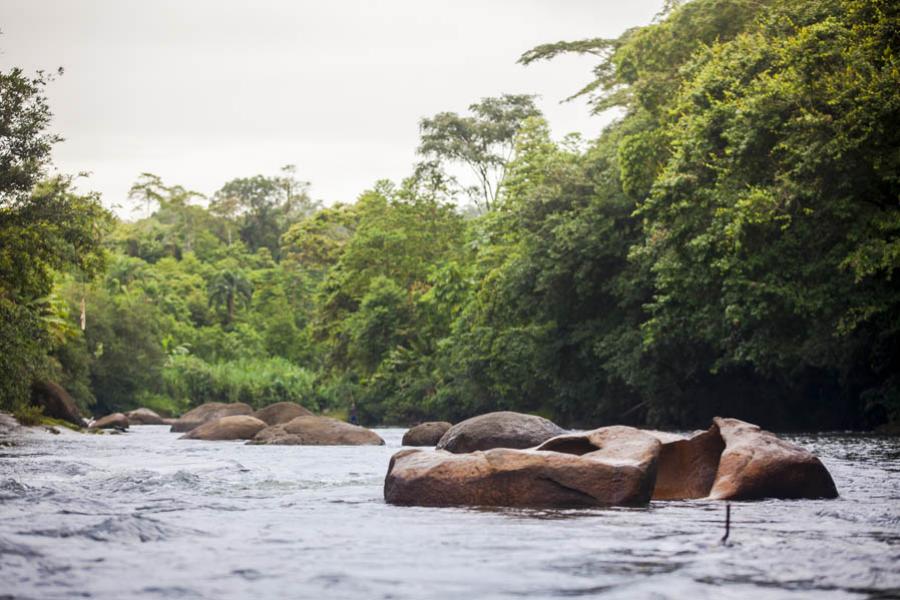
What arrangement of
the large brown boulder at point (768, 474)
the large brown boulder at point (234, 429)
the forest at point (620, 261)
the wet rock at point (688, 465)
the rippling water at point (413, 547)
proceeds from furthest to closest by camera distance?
the large brown boulder at point (234, 429) < the forest at point (620, 261) < the wet rock at point (688, 465) < the large brown boulder at point (768, 474) < the rippling water at point (413, 547)

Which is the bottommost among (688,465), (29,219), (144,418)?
(144,418)

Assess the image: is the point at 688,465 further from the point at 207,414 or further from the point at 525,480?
the point at 207,414

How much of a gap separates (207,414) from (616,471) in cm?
2937

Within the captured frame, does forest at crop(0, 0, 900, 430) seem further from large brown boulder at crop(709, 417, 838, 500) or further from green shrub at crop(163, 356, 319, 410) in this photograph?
large brown boulder at crop(709, 417, 838, 500)

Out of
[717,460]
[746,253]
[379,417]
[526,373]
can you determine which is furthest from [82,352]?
[717,460]

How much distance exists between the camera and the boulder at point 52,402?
34.2 meters

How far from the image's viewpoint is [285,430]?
2350cm

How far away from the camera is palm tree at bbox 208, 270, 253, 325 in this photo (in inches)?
3012

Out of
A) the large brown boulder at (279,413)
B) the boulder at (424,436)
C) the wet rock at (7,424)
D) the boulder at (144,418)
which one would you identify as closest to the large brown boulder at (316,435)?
the boulder at (424,436)

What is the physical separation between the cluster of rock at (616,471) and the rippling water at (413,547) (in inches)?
12.6

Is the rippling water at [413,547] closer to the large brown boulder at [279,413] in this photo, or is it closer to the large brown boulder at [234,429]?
the large brown boulder at [234,429]

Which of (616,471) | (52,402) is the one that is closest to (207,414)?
(52,402)

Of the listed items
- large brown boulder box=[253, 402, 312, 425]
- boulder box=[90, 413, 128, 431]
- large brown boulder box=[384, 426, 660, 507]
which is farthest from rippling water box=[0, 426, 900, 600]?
boulder box=[90, 413, 128, 431]

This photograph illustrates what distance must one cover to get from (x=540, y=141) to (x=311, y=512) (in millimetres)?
35842
